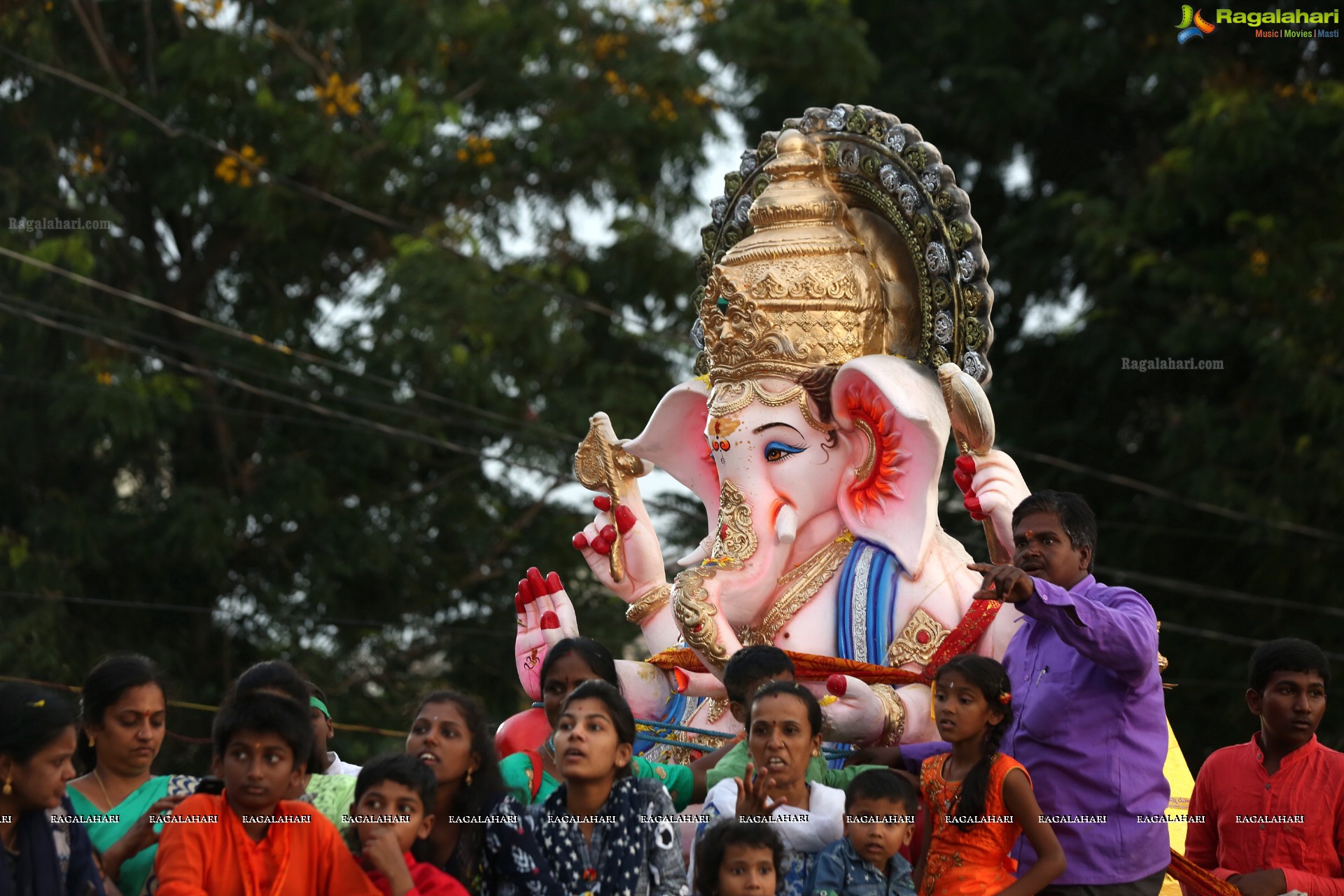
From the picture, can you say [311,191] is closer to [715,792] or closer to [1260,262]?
[1260,262]

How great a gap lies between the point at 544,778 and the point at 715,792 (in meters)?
0.65

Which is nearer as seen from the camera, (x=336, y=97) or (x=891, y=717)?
(x=891, y=717)

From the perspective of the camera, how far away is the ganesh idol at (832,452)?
6312 mm

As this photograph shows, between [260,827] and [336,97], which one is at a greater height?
[336,97]

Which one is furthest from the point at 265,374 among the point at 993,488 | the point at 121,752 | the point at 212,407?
the point at 121,752

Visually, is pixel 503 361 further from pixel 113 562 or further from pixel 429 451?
pixel 113 562

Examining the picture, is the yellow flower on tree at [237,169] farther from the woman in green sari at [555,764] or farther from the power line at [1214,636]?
the woman in green sari at [555,764]

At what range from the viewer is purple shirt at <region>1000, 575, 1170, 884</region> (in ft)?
17.3

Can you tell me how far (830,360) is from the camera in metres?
6.73

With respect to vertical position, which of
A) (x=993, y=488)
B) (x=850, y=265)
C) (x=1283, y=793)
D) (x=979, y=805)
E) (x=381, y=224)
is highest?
(x=381, y=224)

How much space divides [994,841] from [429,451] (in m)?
8.80

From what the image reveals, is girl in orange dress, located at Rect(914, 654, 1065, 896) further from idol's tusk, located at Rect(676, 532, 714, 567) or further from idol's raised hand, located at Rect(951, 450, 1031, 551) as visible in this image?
idol's tusk, located at Rect(676, 532, 714, 567)

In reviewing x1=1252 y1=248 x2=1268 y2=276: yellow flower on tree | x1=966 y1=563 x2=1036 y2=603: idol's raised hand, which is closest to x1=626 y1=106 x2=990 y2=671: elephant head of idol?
x1=966 y1=563 x2=1036 y2=603: idol's raised hand

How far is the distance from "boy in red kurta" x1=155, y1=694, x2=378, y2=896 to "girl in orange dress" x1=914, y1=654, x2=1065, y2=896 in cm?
159
